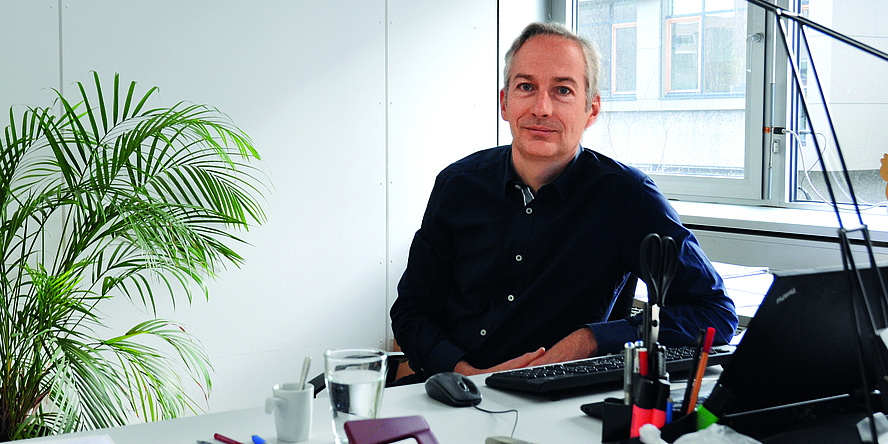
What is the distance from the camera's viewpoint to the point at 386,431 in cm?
94

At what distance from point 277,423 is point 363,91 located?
2.41m

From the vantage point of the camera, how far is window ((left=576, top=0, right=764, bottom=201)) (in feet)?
10.3

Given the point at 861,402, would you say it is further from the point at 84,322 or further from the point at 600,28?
the point at 600,28

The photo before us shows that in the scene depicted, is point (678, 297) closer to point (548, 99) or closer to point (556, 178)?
point (556, 178)

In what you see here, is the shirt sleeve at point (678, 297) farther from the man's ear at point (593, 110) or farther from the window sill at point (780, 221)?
the window sill at point (780, 221)

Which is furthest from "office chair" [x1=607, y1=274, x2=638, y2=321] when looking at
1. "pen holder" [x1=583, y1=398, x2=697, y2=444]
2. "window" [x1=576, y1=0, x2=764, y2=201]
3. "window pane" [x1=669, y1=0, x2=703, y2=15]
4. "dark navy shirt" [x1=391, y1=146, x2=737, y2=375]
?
"window pane" [x1=669, y1=0, x2=703, y2=15]

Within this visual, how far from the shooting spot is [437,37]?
11.6ft

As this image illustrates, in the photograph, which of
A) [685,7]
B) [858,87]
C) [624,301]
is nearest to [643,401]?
[624,301]

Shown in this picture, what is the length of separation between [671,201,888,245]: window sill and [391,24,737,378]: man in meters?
0.92

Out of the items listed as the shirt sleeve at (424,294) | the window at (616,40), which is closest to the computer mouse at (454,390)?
the shirt sleeve at (424,294)

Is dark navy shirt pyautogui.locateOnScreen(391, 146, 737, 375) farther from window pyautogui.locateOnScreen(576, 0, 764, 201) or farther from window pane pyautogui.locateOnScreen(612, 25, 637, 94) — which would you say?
window pane pyautogui.locateOnScreen(612, 25, 637, 94)

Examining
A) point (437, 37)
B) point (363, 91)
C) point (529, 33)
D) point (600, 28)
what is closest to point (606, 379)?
point (529, 33)

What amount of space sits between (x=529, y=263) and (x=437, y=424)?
709 mm

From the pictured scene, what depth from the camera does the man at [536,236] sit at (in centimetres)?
173
